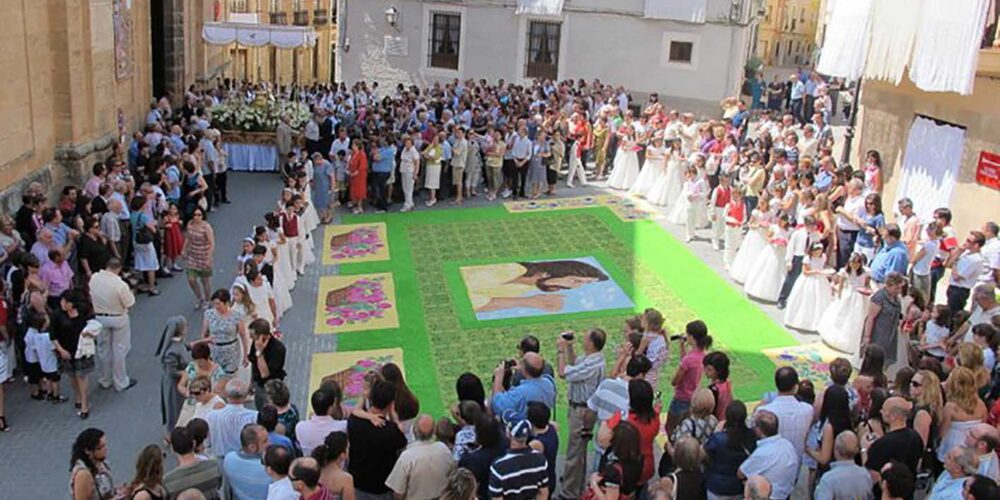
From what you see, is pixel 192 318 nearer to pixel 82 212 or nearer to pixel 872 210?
pixel 82 212

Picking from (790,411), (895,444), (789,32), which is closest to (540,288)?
(790,411)

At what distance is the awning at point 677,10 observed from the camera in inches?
1080

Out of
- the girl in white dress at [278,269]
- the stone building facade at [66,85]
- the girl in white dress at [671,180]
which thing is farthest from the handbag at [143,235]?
the girl in white dress at [671,180]

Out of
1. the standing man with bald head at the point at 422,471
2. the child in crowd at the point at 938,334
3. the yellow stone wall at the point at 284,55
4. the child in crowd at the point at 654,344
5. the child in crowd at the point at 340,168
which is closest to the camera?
the standing man with bald head at the point at 422,471

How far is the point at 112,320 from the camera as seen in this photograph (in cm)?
1012

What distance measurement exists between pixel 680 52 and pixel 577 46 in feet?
9.77

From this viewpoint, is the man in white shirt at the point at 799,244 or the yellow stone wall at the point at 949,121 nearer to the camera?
the man in white shirt at the point at 799,244

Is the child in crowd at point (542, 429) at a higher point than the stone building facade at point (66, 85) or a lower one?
lower

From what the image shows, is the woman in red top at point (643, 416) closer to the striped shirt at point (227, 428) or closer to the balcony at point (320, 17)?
the striped shirt at point (227, 428)

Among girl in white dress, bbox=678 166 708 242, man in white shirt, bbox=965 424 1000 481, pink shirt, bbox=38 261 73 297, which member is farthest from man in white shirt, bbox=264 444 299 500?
girl in white dress, bbox=678 166 708 242

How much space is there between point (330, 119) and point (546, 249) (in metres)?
6.32

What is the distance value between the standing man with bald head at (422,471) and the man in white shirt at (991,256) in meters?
7.39

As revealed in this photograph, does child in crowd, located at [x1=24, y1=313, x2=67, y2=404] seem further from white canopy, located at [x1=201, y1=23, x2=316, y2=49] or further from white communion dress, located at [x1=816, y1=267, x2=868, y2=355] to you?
white canopy, located at [x1=201, y1=23, x2=316, y2=49]

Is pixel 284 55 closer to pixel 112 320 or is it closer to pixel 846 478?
pixel 112 320
